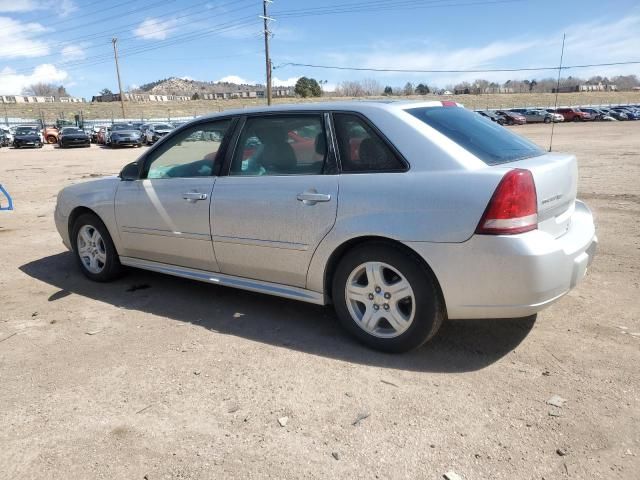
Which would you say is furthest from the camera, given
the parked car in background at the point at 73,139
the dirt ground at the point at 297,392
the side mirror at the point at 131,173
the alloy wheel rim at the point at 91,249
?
the parked car in background at the point at 73,139

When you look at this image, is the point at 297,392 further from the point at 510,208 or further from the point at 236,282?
the point at 510,208

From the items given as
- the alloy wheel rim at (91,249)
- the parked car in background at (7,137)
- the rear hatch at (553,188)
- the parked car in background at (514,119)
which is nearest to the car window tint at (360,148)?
the rear hatch at (553,188)

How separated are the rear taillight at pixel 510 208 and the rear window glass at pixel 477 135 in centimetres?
28

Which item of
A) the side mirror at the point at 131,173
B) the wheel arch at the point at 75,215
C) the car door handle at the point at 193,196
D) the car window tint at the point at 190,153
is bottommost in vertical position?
the wheel arch at the point at 75,215

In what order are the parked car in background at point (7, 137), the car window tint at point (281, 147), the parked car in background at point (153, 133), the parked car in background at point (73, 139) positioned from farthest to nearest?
the parked car in background at point (7, 137) → the parked car in background at point (73, 139) → the parked car in background at point (153, 133) → the car window tint at point (281, 147)

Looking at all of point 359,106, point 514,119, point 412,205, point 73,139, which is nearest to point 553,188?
point 412,205

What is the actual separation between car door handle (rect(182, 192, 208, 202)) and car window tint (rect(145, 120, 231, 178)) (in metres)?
0.19

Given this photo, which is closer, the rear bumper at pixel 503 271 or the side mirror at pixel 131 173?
the rear bumper at pixel 503 271

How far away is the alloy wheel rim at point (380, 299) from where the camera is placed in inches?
131

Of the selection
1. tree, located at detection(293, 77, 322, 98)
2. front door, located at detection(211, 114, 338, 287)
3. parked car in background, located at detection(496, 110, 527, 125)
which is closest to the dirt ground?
front door, located at detection(211, 114, 338, 287)

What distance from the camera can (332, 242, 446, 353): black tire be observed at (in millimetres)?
3205

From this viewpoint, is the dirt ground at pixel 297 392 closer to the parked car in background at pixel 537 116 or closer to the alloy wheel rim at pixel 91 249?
the alloy wheel rim at pixel 91 249

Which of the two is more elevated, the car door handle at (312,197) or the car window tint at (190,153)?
the car window tint at (190,153)

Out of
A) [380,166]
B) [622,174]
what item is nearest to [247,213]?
[380,166]
